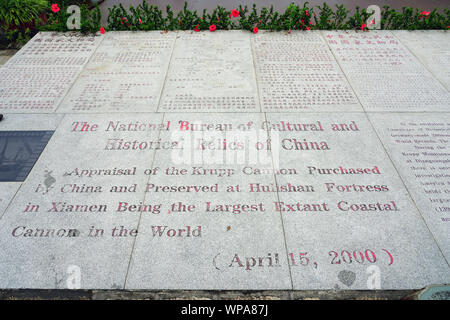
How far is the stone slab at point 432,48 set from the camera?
623cm

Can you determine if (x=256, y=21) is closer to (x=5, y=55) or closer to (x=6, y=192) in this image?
(x=5, y=55)

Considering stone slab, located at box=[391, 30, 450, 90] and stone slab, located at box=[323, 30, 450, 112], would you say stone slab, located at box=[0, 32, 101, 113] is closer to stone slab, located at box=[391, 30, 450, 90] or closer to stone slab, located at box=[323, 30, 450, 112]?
stone slab, located at box=[323, 30, 450, 112]

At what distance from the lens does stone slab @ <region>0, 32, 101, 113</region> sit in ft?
17.7

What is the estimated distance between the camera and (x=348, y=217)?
358 centimetres

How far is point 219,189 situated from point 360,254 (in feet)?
5.93

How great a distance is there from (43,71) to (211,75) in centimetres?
352

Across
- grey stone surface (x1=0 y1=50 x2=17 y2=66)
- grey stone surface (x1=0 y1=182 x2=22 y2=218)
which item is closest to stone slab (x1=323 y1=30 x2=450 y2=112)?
grey stone surface (x1=0 y1=182 x2=22 y2=218)

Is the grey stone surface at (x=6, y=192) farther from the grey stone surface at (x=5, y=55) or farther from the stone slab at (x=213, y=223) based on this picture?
the grey stone surface at (x=5, y=55)

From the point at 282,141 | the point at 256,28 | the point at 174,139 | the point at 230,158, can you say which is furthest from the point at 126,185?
the point at 256,28

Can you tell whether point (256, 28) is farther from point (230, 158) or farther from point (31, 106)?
point (31, 106)

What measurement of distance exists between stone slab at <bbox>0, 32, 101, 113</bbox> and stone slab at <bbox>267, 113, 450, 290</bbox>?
428 centimetres

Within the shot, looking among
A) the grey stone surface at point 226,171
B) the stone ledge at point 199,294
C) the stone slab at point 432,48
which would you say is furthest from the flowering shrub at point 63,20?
the stone slab at point 432,48

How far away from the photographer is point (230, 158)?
14.2 ft

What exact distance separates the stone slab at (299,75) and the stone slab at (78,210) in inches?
93.7
